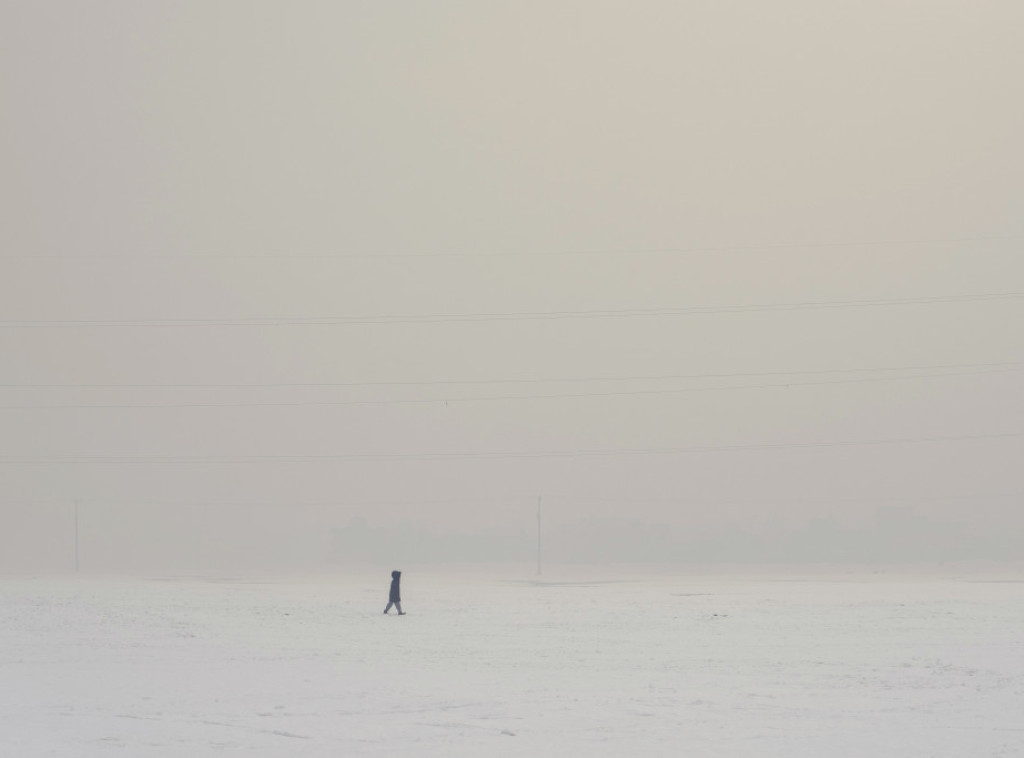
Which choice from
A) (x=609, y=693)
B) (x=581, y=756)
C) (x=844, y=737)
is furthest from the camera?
(x=609, y=693)

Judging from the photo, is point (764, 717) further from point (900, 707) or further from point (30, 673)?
point (30, 673)

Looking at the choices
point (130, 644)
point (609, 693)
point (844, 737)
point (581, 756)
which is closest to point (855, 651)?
point (609, 693)

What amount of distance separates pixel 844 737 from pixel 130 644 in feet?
69.2

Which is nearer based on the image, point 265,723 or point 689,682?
point 265,723

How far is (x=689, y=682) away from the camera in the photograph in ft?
90.3

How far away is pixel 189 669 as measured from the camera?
28984mm

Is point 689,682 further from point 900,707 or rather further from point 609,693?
point 900,707

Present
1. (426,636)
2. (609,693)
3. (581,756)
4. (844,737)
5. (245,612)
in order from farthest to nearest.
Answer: (245,612)
(426,636)
(609,693)
(844,737)
(581,756)

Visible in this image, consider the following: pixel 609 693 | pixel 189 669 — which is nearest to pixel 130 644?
pixel 189 669

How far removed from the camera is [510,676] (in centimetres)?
2855

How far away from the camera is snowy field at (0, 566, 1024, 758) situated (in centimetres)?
2045

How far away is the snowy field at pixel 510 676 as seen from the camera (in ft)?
67.1

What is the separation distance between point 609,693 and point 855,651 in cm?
1091

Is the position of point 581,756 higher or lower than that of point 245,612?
higher
